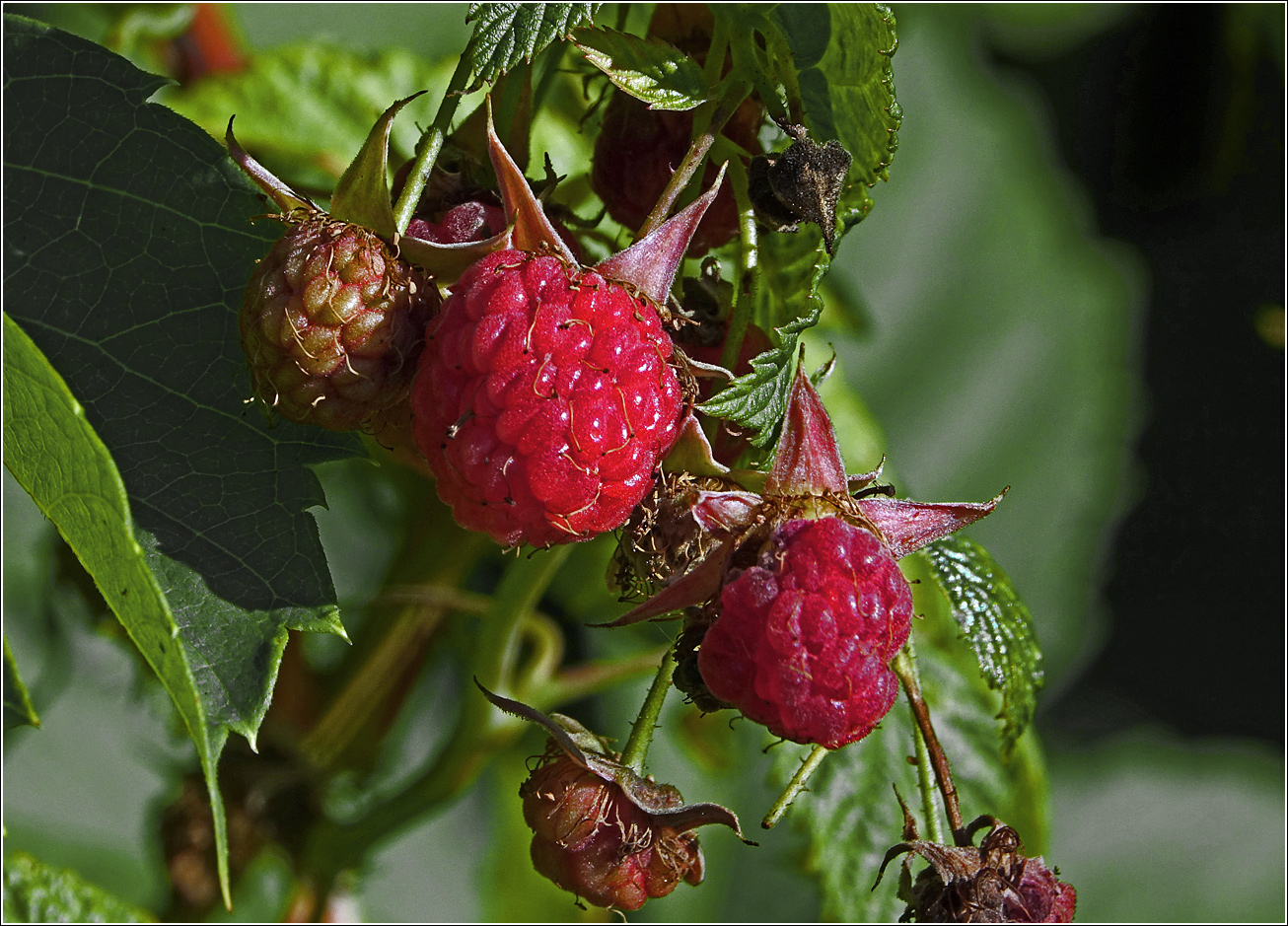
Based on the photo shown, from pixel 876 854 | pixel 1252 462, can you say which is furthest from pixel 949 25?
pixel 876 854

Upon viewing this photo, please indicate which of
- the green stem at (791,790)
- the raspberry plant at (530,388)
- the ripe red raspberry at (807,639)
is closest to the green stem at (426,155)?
the raspberry plant at (530,388)

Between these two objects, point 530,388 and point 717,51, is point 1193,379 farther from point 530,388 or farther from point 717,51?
point 530,388

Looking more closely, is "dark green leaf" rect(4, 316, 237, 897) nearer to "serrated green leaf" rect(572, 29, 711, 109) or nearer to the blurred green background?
"serrated green leaf" rect(572, 29, 711, 109)

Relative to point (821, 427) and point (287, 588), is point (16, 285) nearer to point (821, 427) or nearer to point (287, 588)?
point (287, 588)

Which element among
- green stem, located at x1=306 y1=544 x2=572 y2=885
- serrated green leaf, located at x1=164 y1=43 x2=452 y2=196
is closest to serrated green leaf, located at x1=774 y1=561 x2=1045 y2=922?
green stem, located at x1=306 y1=544 x2=572 y2=885

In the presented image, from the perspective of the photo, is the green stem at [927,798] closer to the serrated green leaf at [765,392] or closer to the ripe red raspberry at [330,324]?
the serrated green leaf at [765,392]

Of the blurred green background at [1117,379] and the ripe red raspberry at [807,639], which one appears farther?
the blurred green background at [1117,379]
